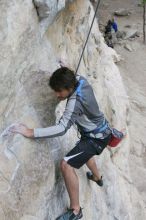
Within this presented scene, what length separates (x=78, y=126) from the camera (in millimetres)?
5066

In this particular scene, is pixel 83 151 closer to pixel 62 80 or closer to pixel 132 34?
pixel 62 80

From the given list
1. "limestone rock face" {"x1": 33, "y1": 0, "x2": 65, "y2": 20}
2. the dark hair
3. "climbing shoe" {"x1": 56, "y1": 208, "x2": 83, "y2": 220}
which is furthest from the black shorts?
"limestone rock face" {"x1": 33, "y1": 0, "x2": 65, "y2": 20}

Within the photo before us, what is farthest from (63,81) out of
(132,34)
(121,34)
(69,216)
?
(132,34)

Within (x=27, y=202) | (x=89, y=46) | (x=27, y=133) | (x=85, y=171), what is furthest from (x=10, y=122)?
(x=89, y=46)

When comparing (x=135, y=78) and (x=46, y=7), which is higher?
(x=46, y=7)

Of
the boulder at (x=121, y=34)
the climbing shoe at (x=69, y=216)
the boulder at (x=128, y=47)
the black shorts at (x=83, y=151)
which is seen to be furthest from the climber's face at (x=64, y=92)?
the boulder at (x=121, y=34)

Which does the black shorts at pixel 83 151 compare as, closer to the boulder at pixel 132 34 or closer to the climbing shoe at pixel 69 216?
the climbing shoe at pixel 69 216

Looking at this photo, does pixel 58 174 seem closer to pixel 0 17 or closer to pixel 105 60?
pixel 0 17

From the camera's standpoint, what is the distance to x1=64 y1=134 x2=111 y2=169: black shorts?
5023mm

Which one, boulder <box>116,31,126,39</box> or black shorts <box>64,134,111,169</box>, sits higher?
black shorts <box>64,134,111,169</box>

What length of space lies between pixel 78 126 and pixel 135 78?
10.2 meters

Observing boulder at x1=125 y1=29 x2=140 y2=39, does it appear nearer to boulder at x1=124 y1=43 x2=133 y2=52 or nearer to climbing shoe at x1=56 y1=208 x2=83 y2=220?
boulder at x1=124 y1=43 x2=133 y2=52

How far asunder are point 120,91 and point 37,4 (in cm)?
491

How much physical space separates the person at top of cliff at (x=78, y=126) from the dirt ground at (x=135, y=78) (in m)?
3.98
